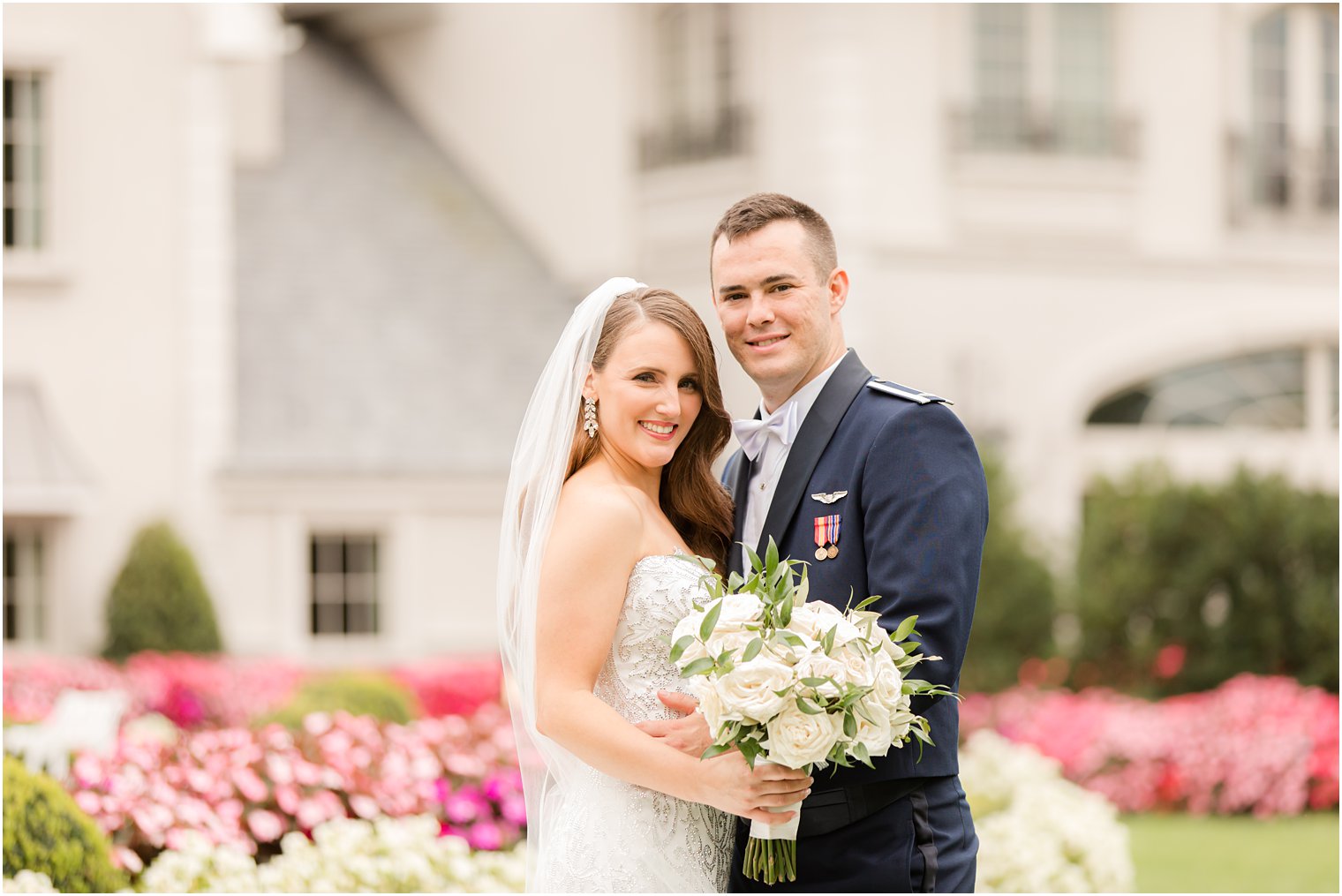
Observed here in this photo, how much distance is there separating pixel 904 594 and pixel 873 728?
38cm

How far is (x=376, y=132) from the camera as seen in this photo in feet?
74.8

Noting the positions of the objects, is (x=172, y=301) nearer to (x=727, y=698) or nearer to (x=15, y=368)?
(x=15, y=368)

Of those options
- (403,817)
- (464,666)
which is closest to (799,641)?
(403,817)

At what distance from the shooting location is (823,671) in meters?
3.42

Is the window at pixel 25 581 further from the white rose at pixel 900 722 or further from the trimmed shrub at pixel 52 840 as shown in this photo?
the white rose at pixel 900 722

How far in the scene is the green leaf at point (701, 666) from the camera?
3.50 metres

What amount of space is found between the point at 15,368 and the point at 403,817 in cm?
1219

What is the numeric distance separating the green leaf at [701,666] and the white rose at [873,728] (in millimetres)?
326

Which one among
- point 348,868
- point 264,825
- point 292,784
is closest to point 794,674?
point 348,868

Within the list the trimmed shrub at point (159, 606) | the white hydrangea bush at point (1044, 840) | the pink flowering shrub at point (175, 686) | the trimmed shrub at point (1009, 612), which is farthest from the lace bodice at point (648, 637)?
the trimmed shrub at point (159, 606)

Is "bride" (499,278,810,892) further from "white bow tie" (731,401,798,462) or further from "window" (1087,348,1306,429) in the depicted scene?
"window" (1087,348,1306,429)

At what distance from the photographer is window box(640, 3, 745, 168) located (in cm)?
1936

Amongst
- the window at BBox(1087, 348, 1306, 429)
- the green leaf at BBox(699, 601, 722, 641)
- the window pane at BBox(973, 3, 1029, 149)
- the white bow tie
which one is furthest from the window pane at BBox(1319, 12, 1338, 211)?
the green leaf at BBox(699, 601, 722, 641)

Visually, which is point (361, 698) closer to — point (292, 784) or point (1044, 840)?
point (292, 784)
